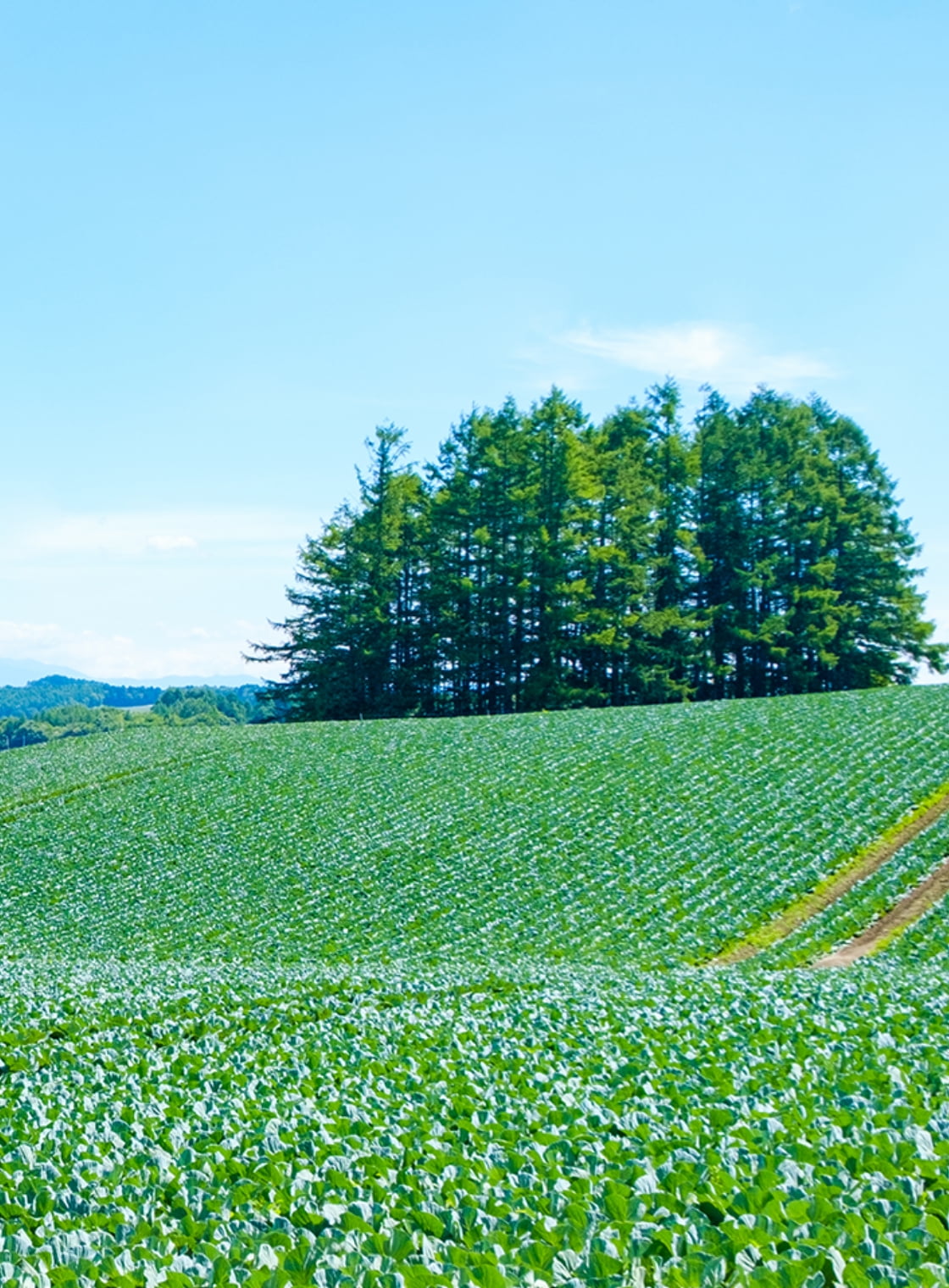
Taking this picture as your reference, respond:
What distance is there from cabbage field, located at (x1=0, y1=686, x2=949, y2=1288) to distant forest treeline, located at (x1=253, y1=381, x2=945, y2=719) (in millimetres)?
22941

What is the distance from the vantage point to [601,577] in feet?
184

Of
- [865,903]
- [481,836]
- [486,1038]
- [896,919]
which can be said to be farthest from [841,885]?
[486,1038]

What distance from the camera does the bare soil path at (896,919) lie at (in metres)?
19.1

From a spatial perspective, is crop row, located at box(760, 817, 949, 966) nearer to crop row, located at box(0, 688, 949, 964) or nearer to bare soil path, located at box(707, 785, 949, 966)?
bare soil path, located at box(707, 785, 949, 966)

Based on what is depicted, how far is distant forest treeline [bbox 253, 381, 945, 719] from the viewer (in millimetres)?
55906

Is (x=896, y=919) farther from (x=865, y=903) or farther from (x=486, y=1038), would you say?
(x=486, y=1038)

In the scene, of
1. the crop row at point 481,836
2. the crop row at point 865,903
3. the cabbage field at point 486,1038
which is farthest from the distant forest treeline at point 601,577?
the crop row at point 865,903

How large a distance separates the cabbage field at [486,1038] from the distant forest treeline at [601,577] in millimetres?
22941

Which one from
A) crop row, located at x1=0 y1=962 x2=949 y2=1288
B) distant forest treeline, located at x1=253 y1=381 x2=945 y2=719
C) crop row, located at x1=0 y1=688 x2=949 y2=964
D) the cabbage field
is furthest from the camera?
distant forest treeline, located at x1=253 y1=381 x2=945 y2=719

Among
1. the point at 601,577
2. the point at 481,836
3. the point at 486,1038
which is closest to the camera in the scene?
the point at 486,1038

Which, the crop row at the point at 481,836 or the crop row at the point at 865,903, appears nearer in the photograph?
the crop row at the point at 865,903

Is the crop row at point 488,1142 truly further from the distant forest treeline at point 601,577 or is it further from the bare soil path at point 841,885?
the distant forest treeline at point 601,577

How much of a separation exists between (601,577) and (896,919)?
36325 mm

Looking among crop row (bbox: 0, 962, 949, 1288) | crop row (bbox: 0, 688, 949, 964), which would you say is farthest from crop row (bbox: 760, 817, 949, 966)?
crop row (bbox: 0, 962, 949, 1288)
